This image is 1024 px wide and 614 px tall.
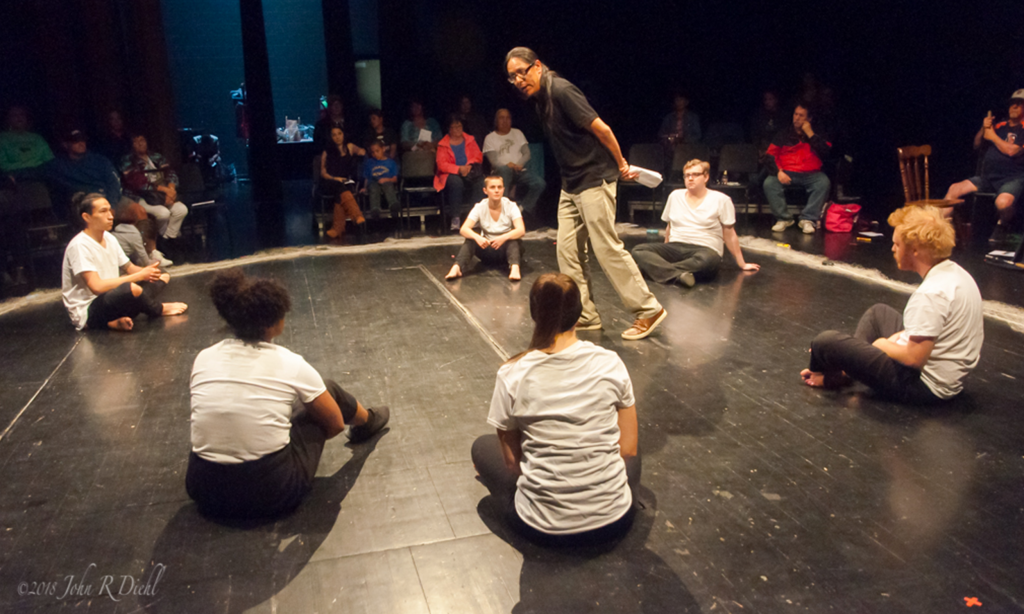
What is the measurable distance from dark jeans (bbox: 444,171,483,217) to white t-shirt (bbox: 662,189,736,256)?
275 cm

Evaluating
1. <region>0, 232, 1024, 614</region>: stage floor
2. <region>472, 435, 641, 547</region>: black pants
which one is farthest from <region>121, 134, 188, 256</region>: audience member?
<region>472, 435, 641, 547</region>: black pants

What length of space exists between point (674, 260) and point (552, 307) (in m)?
3.33

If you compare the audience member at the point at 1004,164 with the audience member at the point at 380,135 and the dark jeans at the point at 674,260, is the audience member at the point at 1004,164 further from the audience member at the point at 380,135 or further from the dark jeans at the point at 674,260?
the audience member at the point at 380,135

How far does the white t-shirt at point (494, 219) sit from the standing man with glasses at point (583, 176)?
4.84ft

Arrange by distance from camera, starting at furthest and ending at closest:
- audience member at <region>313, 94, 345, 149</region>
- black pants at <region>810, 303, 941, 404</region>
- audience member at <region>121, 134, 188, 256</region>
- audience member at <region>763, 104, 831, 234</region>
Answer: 1. audience member at <region>313, 94, 345, 149</region>
2. audience member at <region>763, 104, 831, 234</region>
3. audience member at <region>121, 134, 188, 256</region>
4. black pants at <region>810, 303, 941, 404</region>

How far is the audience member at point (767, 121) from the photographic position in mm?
7418

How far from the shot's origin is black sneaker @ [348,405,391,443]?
2635 millimetres

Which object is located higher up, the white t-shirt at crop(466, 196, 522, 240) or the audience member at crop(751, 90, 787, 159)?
the audience member at crop(751, 90, 787, 159)

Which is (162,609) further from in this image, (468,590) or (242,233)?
(242,233)

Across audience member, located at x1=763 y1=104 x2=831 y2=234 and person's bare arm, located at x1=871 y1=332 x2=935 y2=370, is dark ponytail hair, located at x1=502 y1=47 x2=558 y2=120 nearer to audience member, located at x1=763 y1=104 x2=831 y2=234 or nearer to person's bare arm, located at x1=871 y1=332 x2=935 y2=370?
person's bare arm, located at x1=871 y1=332 x2=935 y2=370

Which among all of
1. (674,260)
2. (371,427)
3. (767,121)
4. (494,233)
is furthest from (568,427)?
(767,121)

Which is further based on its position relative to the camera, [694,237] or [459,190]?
[459,190]

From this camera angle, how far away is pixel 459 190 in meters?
7.15

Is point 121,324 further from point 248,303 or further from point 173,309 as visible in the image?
point 248,303
